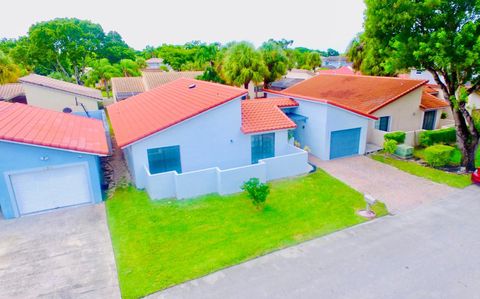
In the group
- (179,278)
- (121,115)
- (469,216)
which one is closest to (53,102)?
(121,115)

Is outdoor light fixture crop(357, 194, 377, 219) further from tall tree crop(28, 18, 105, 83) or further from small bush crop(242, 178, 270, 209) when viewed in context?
tall tree crop(28, 18, 105, 83)

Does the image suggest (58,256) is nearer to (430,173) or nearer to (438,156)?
(430,173)

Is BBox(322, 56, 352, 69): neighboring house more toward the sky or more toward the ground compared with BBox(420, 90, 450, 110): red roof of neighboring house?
more toward the sky

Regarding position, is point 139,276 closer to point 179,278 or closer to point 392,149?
point 179,278

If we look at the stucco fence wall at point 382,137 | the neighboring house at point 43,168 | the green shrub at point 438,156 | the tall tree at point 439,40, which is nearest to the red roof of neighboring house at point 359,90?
the stucco fence wall at point 382,137

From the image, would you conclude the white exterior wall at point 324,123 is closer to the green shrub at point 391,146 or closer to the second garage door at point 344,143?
the second garage door at point 344,143

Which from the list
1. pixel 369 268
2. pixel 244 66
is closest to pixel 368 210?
pixel 369 268

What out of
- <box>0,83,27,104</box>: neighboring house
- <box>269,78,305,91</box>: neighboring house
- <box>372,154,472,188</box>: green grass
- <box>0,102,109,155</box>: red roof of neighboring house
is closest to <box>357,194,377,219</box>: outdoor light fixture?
<box>372,154,472,188</box>: green grass
